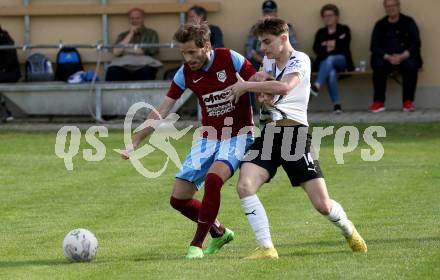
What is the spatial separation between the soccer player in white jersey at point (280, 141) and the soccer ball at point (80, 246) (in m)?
1.17

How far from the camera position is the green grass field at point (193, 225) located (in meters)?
8.20

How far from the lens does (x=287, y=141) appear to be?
8.63 meters

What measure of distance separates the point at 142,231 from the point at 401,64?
9.64m

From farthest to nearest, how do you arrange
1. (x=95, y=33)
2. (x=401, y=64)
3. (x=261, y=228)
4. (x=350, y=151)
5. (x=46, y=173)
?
1. (x=95, y=33)
2. (x=401, y=64)
3. (x=350, y=151)
4. (x=46, y=173)
5. (x=261, y=228)

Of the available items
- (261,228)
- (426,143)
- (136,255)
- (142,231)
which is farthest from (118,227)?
(426,143)

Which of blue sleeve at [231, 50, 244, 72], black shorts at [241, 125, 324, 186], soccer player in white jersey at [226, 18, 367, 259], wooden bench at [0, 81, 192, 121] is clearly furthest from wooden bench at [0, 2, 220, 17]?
black shorts at [241, 125, 324, 186]

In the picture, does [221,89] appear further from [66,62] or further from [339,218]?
[66,62]

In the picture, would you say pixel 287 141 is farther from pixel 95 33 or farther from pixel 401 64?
pixel 95 33

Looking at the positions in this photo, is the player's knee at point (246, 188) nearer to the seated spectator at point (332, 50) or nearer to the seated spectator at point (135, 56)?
the seated spectator at point (332, 50)

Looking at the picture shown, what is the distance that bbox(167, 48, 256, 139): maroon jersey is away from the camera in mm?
9078

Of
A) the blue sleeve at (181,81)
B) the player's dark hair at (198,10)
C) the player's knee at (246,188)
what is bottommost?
the player's dark hair at (198,10)

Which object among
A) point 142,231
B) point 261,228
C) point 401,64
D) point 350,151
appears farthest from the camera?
point 401,64

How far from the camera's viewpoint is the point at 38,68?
20.0 m

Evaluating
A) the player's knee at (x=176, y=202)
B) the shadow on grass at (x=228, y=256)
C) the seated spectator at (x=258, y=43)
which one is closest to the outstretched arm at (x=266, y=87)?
the player's knee at (x=176, y=202)
